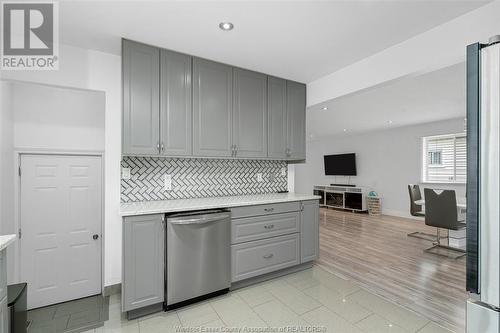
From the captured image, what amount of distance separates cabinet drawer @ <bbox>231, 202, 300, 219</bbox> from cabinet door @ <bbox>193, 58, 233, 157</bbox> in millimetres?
691

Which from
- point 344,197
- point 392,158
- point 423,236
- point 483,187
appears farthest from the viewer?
point 344,197

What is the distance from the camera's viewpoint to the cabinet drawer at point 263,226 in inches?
105

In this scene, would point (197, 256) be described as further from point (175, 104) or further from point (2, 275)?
point (175, 104)

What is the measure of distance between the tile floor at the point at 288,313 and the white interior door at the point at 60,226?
0.49m

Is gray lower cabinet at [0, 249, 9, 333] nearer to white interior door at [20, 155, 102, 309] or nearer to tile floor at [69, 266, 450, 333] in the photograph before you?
tile floor at [69, 266, 450, 333]

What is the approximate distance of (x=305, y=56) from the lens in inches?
106

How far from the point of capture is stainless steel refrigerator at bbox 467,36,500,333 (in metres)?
0.86

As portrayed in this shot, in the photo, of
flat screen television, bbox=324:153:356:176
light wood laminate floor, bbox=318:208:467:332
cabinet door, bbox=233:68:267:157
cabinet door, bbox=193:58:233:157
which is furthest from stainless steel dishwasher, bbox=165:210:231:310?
flat screen television, bbox=324:153:356:176

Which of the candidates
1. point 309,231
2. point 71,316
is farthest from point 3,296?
point 309,231

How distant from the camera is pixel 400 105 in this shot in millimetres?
4621

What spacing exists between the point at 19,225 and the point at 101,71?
1715mm

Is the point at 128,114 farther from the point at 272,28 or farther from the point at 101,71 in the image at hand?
the point at 272,28

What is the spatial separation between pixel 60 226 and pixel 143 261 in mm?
1120

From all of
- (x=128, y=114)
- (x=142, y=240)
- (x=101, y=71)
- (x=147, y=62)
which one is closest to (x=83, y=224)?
(x=142, y=240)
